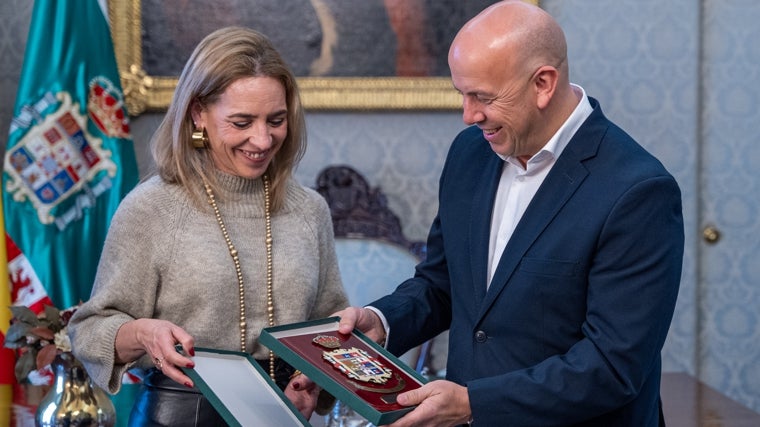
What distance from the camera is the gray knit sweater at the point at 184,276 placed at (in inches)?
91.4

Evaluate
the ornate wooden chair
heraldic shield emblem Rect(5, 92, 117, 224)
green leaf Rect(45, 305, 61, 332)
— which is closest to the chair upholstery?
the ornate wooden chair

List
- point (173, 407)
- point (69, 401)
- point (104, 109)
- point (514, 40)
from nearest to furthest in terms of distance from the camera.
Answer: point (514, 40)
point (173, 407)
point (69, 401)
point (104, 109)

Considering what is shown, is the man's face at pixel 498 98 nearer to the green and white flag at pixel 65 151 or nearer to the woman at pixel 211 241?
the woman at pixel 211 241

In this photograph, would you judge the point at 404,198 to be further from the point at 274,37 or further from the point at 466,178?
the point at 466,178

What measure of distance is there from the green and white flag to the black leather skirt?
6.83ft

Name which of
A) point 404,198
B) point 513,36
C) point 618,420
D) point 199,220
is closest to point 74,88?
point 404,198

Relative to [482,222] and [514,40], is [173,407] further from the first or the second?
[514,40]

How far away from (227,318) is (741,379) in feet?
11.4

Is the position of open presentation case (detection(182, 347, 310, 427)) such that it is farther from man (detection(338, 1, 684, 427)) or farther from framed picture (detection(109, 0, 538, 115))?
framed picture (detection(109, 0, 538, 115))

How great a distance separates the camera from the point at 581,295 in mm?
2145

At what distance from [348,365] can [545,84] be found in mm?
721

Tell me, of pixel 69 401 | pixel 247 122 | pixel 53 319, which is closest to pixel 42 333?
pixel 53 319

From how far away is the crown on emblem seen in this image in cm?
435

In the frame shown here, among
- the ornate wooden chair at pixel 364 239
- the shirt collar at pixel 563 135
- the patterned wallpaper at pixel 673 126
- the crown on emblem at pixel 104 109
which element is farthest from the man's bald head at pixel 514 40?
the patterned wallpaper at pixel 673 126
